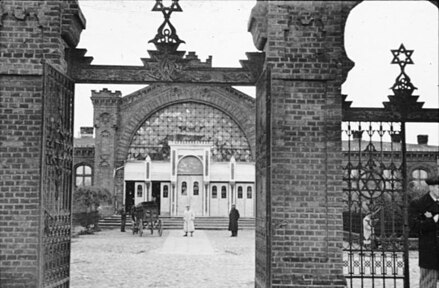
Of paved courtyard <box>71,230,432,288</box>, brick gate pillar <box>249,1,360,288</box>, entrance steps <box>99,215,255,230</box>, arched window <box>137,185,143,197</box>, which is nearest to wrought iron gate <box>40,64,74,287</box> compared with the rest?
brick gate pillar <box>249,1,360,288</box>

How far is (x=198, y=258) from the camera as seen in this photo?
17266mm

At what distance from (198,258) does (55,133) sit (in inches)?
389

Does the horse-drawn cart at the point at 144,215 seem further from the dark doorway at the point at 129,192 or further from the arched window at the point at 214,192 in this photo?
the arched window at the point at 214,192

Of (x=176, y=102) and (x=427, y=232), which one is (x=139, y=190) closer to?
(x=176, y=102)

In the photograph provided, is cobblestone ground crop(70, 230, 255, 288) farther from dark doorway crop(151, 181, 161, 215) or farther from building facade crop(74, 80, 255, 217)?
dark doorway crop(151, 181, 161, 215)

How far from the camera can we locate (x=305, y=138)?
27.9 ft

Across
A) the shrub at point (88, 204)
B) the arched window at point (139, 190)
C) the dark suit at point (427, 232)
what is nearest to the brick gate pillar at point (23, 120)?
the dark suit at point (427, 232)

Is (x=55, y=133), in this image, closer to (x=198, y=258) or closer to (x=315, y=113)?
(x=315, y=113)

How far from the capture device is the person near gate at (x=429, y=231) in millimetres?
7676

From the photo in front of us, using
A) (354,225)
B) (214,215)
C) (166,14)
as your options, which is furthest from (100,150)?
(166,14)

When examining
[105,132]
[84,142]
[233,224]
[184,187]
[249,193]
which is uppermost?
[105,132]

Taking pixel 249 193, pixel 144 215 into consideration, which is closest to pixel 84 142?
pixel 249 193

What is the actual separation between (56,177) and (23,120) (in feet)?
2.96

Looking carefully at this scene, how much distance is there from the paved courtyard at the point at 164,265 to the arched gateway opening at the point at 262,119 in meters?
3.62
